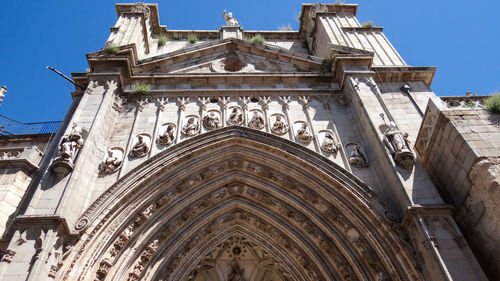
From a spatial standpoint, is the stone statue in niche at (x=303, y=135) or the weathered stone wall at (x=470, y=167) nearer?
the weathered stone wall at (x=470, y=167)

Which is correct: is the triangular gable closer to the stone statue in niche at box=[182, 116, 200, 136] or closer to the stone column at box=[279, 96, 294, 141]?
the stone column at box=[279, 96, 294, 141]

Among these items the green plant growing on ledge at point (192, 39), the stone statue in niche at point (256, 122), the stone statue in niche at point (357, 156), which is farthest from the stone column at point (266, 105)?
the green plant growing on ledge at point (192, 39)

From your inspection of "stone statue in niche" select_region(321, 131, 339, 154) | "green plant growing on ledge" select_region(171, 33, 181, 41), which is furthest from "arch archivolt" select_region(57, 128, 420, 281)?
"green plant growing on ledge" select_region(171, 33, 181, 41)

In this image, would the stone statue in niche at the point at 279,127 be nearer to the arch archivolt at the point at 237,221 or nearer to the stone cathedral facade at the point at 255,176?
the stone cathedral facade at the point at 255,176

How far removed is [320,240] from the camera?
984cm

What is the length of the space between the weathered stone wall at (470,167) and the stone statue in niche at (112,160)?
737 cm

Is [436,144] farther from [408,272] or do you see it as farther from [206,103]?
[206,103]

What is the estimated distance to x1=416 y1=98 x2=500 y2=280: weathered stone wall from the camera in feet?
25.0

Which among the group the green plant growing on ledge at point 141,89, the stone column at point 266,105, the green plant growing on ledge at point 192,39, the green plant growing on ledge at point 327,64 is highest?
the green plant growing on ledge at point 192,39

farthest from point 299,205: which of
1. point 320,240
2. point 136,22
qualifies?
point 136,22

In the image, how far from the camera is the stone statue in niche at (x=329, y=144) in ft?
35.7

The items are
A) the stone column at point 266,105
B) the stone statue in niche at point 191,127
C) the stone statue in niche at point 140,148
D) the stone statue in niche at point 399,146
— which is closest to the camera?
the stone statue in niche at point 399,146

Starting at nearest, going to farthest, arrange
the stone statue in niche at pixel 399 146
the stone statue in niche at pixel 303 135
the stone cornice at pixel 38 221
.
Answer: the stone cornice at pixel 38 221
the stone statue in niche at pixel 399 146
the stone statue in niche at pixel 303 135

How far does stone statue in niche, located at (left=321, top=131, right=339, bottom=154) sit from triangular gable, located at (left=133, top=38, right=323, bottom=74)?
3475 mm
